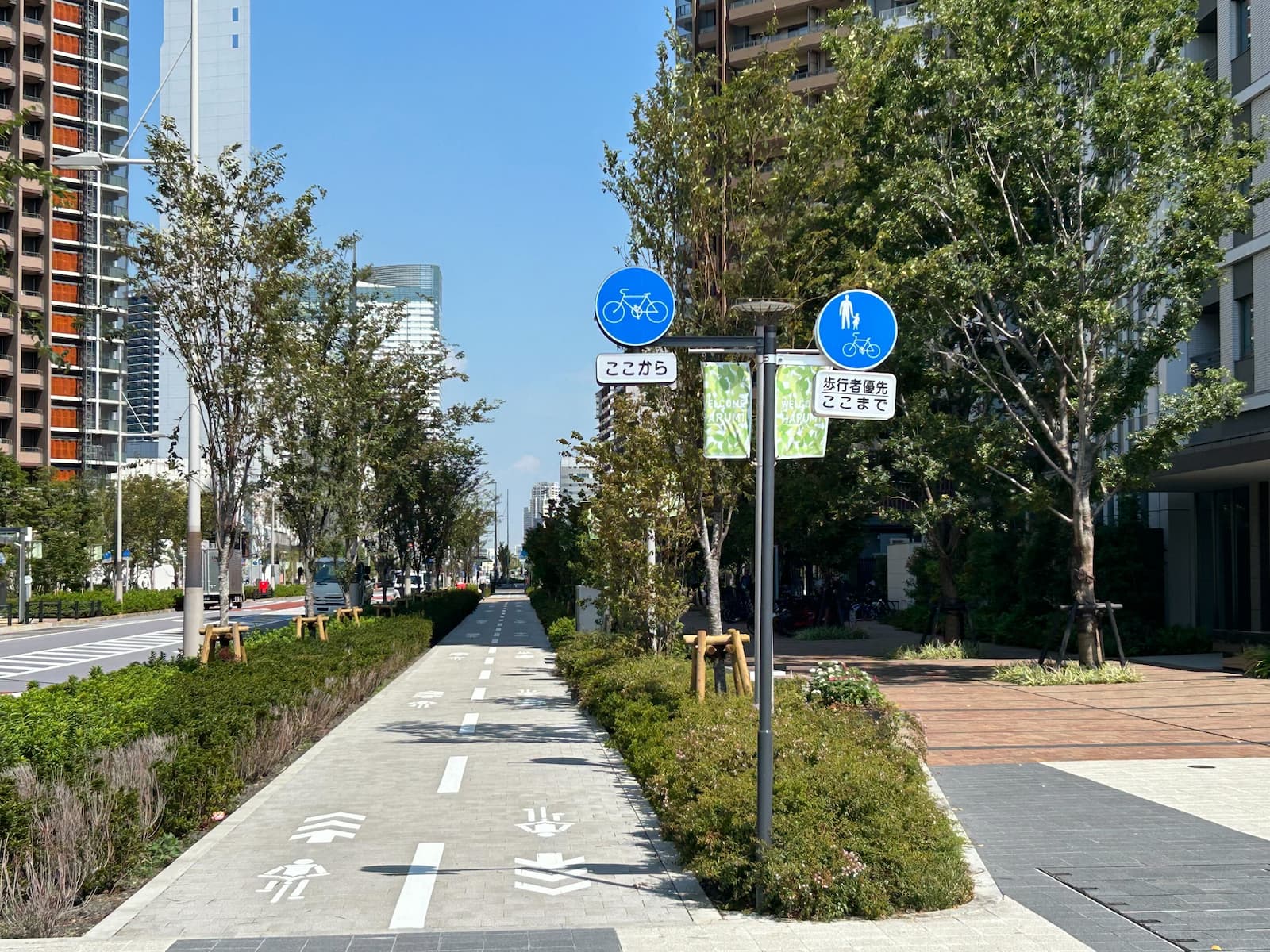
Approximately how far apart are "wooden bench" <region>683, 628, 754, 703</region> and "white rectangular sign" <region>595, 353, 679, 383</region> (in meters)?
4.73

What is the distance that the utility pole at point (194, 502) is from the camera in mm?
17562

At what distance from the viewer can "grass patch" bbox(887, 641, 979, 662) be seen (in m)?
27.1

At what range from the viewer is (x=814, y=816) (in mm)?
7570

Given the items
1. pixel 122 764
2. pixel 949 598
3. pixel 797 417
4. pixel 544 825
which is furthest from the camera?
pixel 949 598

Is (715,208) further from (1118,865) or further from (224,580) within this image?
(1118,865)

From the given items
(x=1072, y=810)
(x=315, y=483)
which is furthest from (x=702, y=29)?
(x=1072, y=810)

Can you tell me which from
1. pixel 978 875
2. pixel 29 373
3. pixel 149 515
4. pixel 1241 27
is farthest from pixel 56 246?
pixel 978 875

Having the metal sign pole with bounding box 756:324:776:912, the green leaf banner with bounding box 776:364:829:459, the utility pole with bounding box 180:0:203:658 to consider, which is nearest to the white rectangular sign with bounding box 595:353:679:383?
the metal sign pole with bounding box 756:324:776:912

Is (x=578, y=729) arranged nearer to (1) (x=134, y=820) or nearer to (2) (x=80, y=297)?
(1) (x=134, y=820)

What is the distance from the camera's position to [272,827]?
386 inches

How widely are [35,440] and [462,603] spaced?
47712 millimetres

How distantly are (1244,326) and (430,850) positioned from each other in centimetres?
2475

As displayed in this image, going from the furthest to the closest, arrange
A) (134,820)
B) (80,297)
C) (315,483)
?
1. (80,297)
2. (315,483)
3. (134,820)

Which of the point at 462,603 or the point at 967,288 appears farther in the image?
the point at 462,603
